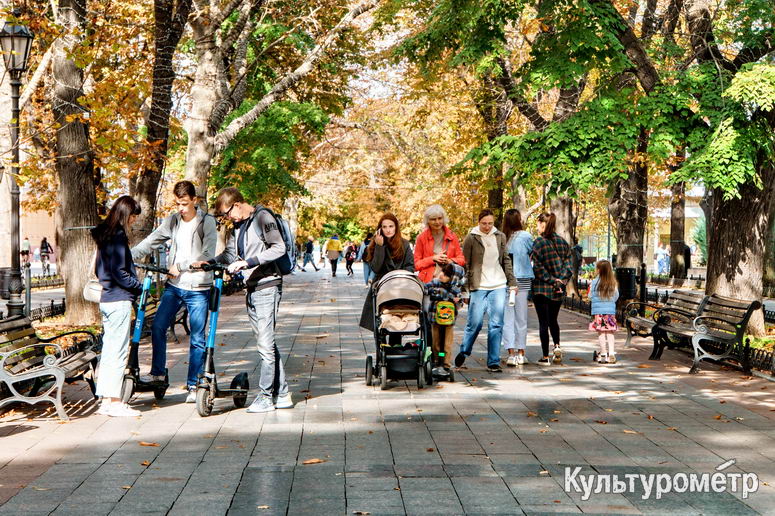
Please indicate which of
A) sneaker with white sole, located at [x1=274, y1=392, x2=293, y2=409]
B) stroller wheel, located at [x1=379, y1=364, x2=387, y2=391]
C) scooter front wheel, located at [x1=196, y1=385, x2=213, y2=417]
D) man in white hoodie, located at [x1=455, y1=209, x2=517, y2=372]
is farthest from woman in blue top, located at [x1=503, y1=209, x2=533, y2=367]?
scooter front wheel, located at [x1=196, y1=385, x2=213, y2=417]

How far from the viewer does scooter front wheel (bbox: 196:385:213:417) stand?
799 cm

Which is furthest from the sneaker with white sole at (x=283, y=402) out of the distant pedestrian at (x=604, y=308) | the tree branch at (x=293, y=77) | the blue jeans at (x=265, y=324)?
the tree branch at (x=293, y=77)

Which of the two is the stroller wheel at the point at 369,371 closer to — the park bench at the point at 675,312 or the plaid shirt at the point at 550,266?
the plaid shirt at the point at 550,266

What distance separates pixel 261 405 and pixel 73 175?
9.00 metres

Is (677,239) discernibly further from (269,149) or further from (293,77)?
(293,77)

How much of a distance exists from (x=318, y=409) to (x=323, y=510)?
10.9 feet

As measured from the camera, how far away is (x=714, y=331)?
11.5m

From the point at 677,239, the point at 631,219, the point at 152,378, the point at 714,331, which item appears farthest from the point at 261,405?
the point at 677,239

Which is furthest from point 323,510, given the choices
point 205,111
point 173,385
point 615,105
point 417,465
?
point 205,111

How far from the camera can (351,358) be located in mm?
12344

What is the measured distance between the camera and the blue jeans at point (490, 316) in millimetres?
11039

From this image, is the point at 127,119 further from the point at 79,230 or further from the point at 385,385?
the point at 385,385

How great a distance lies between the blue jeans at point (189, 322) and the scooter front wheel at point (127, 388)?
0.60 metres

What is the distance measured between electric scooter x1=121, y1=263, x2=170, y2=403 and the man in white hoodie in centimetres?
373
